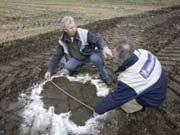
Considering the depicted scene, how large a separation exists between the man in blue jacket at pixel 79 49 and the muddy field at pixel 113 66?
0.48 m

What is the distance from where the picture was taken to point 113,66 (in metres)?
6.36

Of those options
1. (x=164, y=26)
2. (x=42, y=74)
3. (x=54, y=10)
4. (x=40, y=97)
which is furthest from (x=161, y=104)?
(x=54, y=10)

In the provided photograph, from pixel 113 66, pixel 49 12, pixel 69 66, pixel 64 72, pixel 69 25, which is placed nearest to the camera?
pixel 69 25

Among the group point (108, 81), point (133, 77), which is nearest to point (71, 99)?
point (108, 81)

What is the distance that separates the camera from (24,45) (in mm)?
7574

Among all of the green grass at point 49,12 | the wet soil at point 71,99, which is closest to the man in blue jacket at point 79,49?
the wet soil at point 71,99

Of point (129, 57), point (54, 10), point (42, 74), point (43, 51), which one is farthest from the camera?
point (54, 10)

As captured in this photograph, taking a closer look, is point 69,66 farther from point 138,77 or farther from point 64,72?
point 138,77

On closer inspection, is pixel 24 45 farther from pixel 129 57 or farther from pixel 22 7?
pixel 22 7

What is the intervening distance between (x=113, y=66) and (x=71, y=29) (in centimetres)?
151

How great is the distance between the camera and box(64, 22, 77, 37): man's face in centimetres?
508

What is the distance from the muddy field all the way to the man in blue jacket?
48cm

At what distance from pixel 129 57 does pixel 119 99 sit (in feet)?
1.65

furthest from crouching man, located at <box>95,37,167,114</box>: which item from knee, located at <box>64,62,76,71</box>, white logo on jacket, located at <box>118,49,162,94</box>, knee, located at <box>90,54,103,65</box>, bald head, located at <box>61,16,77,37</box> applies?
knee, located at <box>64,62,76,71</box>
